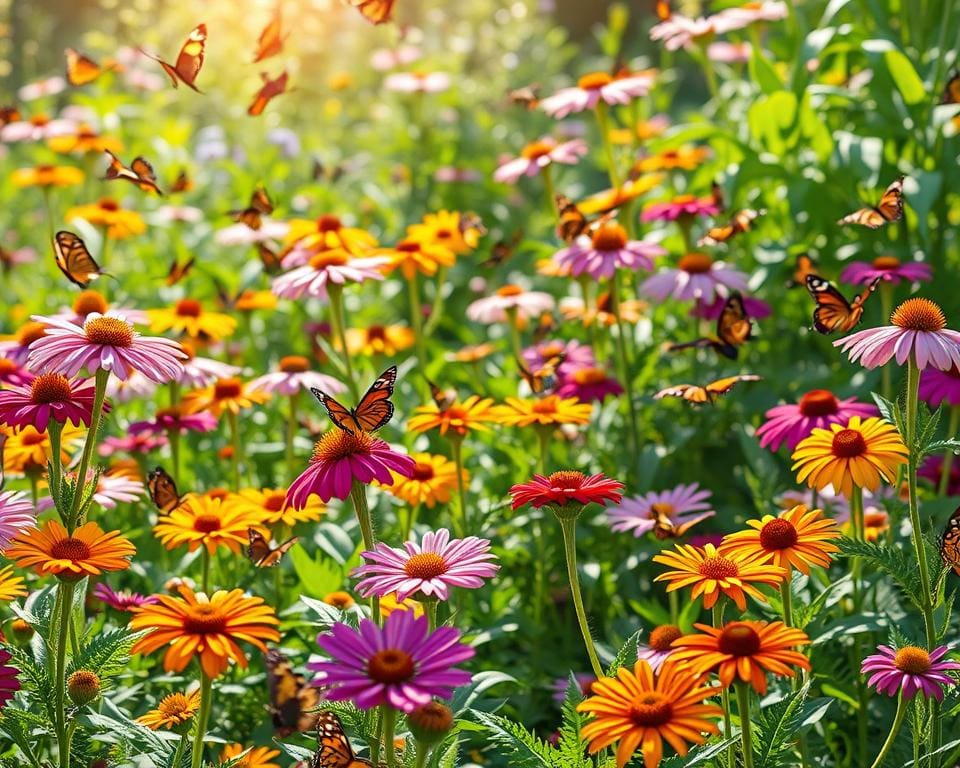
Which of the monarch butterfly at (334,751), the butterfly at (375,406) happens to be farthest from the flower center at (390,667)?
the butterfly at (375,406)

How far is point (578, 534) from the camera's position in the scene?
2.95 m

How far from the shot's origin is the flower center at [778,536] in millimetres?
1815

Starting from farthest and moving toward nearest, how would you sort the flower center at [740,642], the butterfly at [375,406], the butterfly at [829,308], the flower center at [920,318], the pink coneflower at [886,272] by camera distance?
the pink coneflower at [886,272] < the butterfly at [829,308] < the butterfly at [375,406] < the flower center at [920,318] < the flower center at [740,642]

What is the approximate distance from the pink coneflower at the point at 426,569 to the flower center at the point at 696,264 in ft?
4.61

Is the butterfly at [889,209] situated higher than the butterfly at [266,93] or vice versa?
the butterfly at [266,93]

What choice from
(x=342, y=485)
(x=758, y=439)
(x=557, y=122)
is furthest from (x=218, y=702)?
(x=557, y=122)

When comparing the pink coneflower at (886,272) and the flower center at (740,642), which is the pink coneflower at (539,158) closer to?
the pink coneflower at (886,272)

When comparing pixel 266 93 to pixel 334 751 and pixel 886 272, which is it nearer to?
pixel 886 272

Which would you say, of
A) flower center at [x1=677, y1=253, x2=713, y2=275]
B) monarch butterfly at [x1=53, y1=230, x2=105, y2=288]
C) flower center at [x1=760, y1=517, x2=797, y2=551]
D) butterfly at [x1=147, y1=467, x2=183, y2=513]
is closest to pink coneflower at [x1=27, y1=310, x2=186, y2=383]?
butterfly at [x1=147, y1=467, x2=183, y2=513]

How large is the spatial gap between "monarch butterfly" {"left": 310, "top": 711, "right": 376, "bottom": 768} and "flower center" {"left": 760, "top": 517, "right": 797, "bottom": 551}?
68 centimetres

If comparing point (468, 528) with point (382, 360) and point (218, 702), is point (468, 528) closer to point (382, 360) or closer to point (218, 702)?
point (218, 702)

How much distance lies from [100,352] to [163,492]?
26.9 inches

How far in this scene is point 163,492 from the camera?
8.17 feet

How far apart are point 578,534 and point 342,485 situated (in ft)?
4.12
